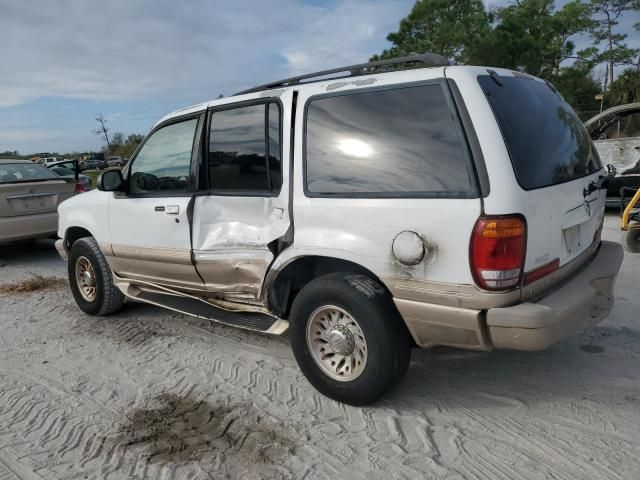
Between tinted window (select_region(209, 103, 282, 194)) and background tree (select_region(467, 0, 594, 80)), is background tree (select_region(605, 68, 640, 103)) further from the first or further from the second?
tinted window (select_region(209, 103, 282, 194))

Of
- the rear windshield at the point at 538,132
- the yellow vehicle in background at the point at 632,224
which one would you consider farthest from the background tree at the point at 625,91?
the rear windshield at the point at 538,132

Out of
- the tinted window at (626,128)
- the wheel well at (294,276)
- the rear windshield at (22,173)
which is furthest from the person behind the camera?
the tinted window at (626,128)

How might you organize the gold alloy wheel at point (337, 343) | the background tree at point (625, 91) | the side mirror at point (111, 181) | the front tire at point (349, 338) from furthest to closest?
the background tree at point (625, 91)
the side mirror at point (111, 181)
the gold alloy wheel at point (337, 343)
the front tire at point (349, 338)

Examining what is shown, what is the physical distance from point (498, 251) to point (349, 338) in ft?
3.43

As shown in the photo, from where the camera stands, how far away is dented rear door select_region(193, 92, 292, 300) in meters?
3.41

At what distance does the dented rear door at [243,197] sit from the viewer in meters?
3.41

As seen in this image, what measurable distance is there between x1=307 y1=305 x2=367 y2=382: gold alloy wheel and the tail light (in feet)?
2.65

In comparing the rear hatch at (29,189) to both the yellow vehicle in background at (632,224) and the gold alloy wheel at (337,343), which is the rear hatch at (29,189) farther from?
the yellow vehicle in background at (632,224)

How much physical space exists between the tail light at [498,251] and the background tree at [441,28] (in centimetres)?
2588

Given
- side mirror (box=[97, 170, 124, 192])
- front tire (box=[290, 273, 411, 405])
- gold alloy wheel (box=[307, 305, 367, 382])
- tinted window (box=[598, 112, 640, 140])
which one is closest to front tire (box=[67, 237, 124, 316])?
side mirror (box=[97, 170, 124, 192])

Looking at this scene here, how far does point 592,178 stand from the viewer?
3316 millimetres

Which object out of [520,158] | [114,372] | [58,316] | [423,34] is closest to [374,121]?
[520,158]

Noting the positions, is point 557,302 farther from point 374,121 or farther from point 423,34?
point 423,34

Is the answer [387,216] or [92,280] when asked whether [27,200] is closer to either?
[92,280]
